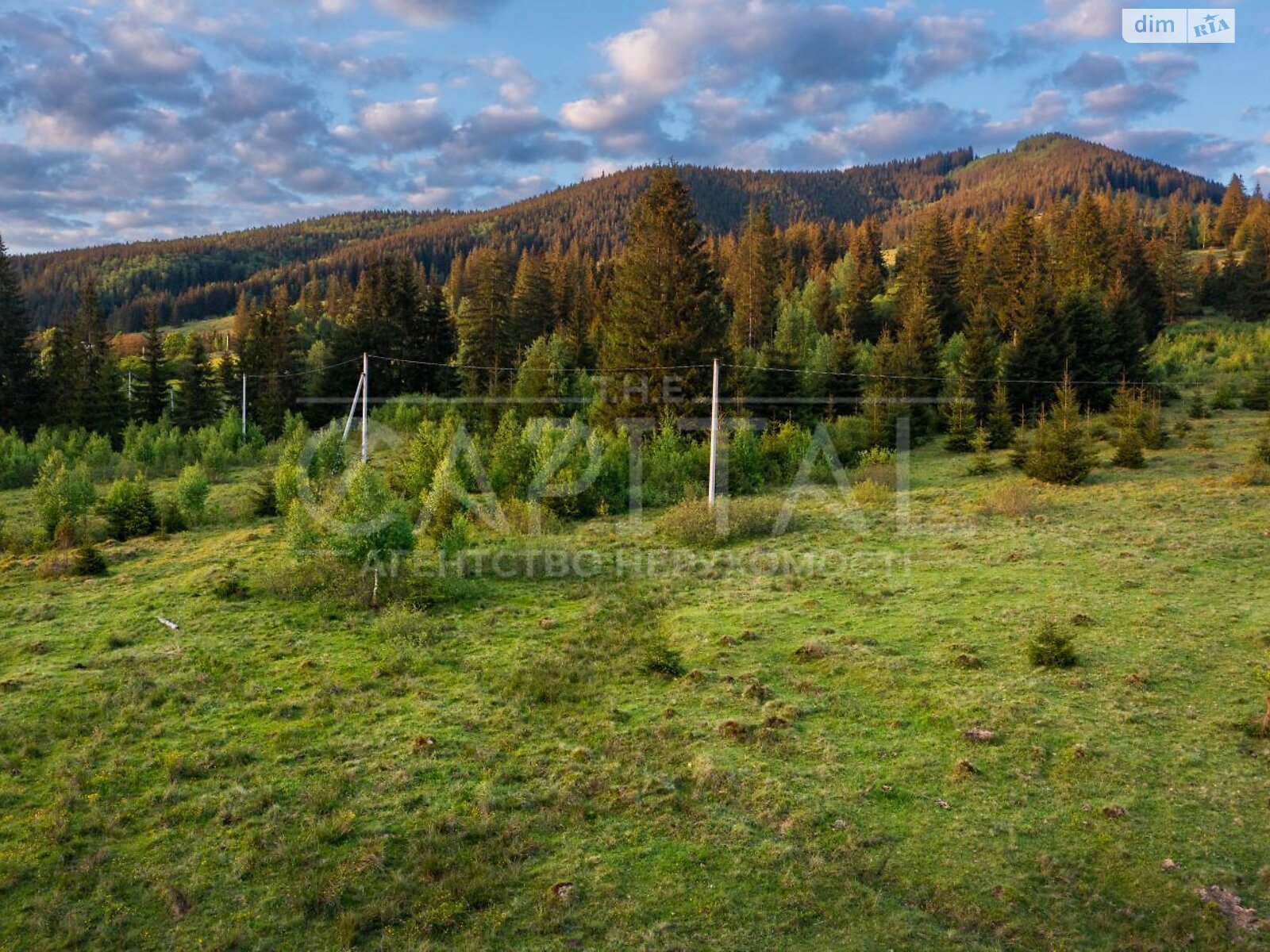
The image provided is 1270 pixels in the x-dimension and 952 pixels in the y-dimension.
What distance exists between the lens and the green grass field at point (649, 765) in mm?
7945

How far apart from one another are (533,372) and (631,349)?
11.0 meters

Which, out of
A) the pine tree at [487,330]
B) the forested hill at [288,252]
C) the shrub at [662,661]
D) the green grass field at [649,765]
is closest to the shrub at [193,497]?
the green grass field at [649,765]

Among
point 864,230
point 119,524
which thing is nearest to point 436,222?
point 864,230

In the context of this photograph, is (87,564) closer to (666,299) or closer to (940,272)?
(666,299)

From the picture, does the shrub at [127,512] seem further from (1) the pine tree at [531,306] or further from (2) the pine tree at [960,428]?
(1) the pine tree at [531,306]

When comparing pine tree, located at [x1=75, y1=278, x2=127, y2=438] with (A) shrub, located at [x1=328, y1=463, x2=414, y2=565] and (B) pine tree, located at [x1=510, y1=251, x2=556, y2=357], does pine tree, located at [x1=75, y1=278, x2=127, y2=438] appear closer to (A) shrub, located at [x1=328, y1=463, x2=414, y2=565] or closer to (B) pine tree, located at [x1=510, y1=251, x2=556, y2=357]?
(B) pine tree, located at [x1=510, y1=251, x2=556, y2=357]

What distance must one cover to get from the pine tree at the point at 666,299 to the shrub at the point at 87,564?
2327 centimetres

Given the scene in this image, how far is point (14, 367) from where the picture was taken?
57938mm

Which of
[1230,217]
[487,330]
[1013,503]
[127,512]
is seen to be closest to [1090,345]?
[1013,503]

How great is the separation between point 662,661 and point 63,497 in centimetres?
2658

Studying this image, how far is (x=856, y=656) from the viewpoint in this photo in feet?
48.1

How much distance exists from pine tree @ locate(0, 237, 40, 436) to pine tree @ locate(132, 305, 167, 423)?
785cm

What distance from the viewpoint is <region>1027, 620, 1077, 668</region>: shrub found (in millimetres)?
13633

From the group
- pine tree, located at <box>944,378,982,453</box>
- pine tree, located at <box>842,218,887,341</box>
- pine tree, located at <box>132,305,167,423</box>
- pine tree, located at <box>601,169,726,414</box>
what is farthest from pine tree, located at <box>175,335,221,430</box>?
pine tree, located at <box>944,378,982,453</box>
